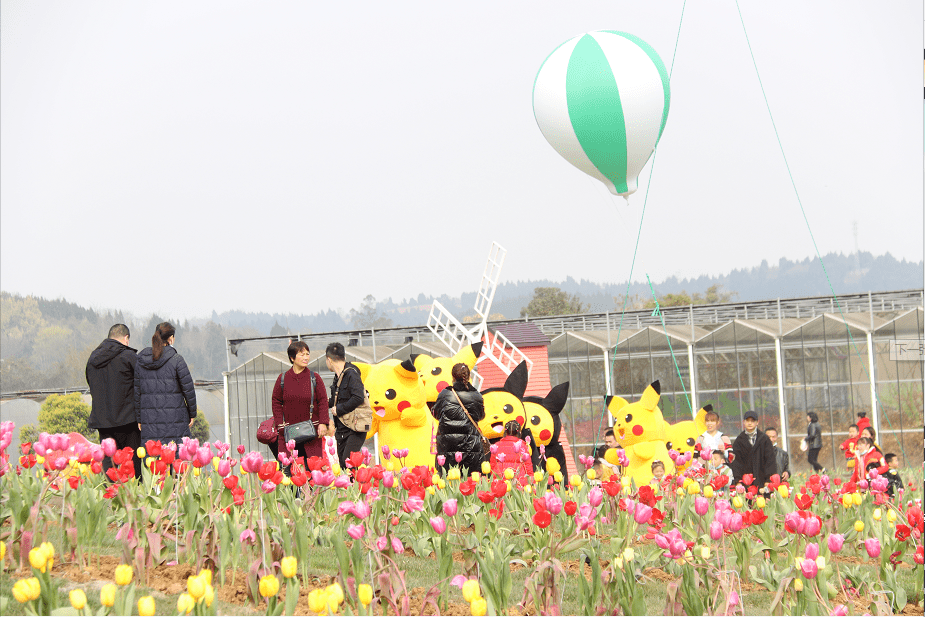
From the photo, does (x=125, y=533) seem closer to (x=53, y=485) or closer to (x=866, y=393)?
(x=53, y=485)

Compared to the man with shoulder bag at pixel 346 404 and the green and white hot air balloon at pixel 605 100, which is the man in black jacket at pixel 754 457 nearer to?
the green and white hot air balloon at pixel 605 100

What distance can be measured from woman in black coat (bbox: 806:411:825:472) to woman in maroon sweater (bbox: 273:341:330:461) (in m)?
9.27

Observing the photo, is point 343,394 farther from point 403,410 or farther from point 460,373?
point 403,410

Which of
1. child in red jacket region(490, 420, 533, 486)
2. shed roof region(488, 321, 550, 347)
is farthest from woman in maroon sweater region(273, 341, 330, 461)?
shed roof region(488, 321, 550, 347)

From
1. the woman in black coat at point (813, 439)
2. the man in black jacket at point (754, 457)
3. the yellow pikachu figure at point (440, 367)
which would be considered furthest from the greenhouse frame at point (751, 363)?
the man in black jacket at point (754, 457)

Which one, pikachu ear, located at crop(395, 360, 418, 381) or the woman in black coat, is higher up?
pikachu ear, located at crop(395, 360, 418, 381)

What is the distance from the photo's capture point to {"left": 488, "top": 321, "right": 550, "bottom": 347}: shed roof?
1309 centimetres

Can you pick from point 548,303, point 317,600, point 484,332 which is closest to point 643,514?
point 317,600


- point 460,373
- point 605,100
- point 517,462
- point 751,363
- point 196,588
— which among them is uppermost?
point 605,100

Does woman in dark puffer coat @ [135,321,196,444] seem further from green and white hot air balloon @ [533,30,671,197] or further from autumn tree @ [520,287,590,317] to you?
autumn tree @ [520,287,590,317]

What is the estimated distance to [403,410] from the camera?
6.41m

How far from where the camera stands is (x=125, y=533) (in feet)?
8.30

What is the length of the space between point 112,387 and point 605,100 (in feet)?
14.2

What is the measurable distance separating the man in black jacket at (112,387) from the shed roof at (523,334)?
8.22 metres
